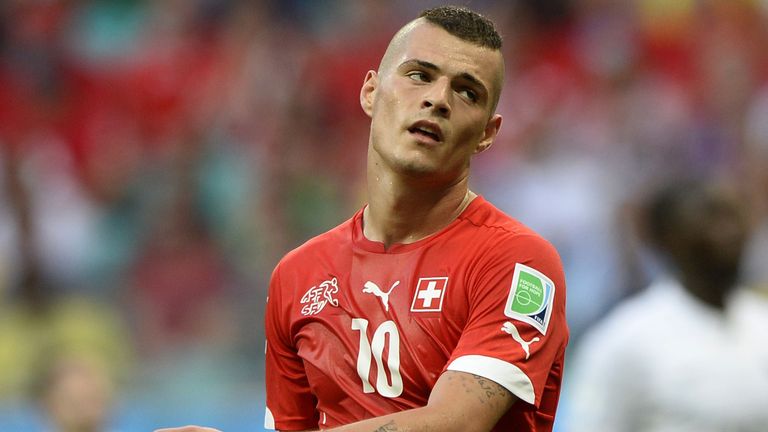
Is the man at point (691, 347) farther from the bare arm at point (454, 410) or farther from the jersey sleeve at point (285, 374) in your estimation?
the bare arm at point (454, 410)

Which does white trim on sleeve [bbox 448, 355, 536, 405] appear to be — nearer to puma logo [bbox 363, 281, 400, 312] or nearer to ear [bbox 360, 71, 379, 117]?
puma logo [bbox 363, 281, 400, 312]

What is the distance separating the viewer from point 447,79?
3.67 m

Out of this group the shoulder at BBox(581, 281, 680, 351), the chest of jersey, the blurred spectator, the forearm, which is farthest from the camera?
the blurred spectator

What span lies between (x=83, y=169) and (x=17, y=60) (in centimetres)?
113

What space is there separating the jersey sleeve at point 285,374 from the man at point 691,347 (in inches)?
58.0

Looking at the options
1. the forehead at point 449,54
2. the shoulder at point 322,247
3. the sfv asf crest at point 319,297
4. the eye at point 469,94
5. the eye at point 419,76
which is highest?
the forehead at point 449,54

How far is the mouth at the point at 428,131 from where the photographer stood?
3635mm

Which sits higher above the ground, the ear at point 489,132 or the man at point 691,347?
the ear at point 489,132

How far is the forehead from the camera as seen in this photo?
12.1 feet

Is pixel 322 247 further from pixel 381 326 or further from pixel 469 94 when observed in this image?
pixel 469 94

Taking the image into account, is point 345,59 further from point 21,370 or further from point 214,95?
point 21,370

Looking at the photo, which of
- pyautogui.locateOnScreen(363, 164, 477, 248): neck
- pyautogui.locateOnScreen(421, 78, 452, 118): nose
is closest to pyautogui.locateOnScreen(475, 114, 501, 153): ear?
pyautogui.locateOnScreen(363, 164, 477, 248): neck

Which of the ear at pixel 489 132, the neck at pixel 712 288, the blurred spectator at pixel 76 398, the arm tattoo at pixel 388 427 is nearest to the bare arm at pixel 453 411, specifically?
the arm tattoo at pixel 388 427

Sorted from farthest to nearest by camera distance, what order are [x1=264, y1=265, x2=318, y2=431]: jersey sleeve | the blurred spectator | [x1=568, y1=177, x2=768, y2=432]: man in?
the blurred spectator
[x1=568, y1=177, x2=768, y2=432]: man
[x1=264, y1=265, x2=318, y2=431]: jersey sleeve
